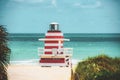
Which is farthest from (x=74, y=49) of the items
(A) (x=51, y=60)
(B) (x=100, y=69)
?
(B) (x=100, y=69)

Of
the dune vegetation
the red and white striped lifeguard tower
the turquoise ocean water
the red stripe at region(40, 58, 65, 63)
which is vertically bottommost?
the turquoise ocean water

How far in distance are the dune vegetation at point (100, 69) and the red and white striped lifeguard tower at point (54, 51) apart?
4289 mm

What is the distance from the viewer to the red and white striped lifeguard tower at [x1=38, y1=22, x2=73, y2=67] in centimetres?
1086

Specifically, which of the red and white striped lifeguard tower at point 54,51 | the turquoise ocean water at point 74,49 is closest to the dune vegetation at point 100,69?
the red and white striped lifeguard tower at point 54,51

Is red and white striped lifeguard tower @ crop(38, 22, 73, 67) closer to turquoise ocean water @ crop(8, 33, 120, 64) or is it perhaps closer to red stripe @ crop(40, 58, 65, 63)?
red stripe @ crop(40, 58, 65, 63)

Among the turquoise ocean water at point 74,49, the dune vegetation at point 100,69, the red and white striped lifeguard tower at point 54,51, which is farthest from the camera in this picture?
the turquoise ocean water at point 74,49

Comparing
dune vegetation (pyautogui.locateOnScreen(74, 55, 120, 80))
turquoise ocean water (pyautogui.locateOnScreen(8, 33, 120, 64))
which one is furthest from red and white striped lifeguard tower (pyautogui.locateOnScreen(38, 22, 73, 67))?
dune vegetation (pyautogui.locateOnScreen(74, 55, 120, 80))

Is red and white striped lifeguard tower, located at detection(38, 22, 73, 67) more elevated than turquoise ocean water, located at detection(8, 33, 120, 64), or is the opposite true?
red and white striped lifeguard tower, located at detection(38, 22, 73, 67)

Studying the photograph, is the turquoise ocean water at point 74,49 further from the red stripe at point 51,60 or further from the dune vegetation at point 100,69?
the dune vegetation at point 100,69

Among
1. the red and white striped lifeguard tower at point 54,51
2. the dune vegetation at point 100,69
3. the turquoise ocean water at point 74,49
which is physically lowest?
the turquoise ocean water at point 74,49

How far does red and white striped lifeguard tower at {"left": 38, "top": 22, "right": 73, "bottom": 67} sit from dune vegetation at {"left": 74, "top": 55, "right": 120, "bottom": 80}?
429cm

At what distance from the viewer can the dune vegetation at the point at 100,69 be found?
4793 mm

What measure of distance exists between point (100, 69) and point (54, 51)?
214 inches

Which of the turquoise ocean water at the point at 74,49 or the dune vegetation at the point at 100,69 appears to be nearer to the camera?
the dune vegetation at the point at 100,69
